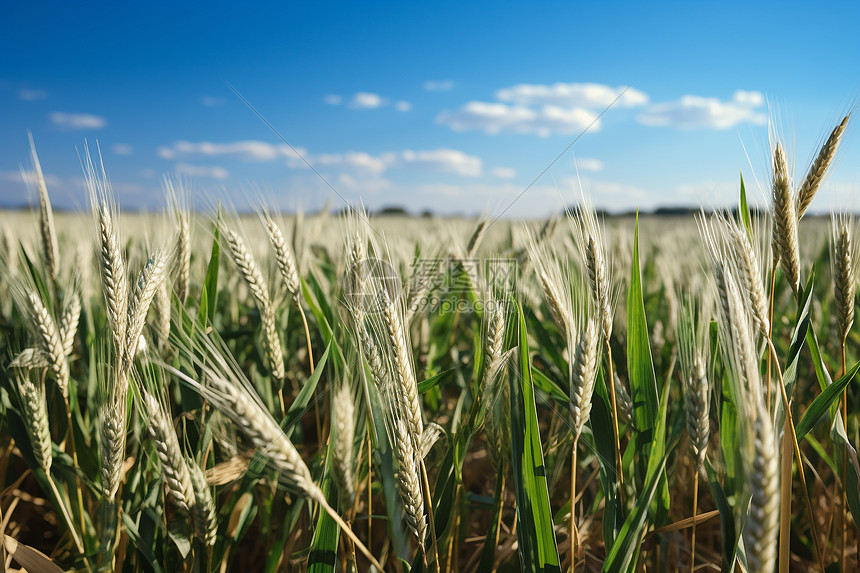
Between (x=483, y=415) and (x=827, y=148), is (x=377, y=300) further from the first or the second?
(x=827, y=148)

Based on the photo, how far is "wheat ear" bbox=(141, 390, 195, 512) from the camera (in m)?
0.88

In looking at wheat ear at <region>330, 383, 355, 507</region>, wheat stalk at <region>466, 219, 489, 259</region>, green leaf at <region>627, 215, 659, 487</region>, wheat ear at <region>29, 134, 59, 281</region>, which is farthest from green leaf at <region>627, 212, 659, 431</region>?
wheat ear at <region>29, 134, 59, 281</region>

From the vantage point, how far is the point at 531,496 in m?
0.92

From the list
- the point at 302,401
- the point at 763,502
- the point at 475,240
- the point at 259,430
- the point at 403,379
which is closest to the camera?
the point at 763,502

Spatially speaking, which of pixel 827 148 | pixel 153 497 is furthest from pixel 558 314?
pixel 153 497

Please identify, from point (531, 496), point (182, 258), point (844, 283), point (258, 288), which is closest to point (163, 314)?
point (258, 288)

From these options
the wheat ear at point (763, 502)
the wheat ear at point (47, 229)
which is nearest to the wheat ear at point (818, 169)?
the wheat ear at point (763, 502)

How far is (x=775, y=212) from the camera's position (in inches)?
45.8

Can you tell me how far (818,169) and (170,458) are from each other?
1654mm

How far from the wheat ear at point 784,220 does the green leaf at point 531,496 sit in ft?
2.40

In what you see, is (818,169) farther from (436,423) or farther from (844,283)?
(436,423)

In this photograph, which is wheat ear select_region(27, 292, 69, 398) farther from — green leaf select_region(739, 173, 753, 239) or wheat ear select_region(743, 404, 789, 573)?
green leaf select_region(739, 173, 753, 239)

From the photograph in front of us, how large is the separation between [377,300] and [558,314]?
43cm

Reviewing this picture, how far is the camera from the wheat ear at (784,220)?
1128 mm
